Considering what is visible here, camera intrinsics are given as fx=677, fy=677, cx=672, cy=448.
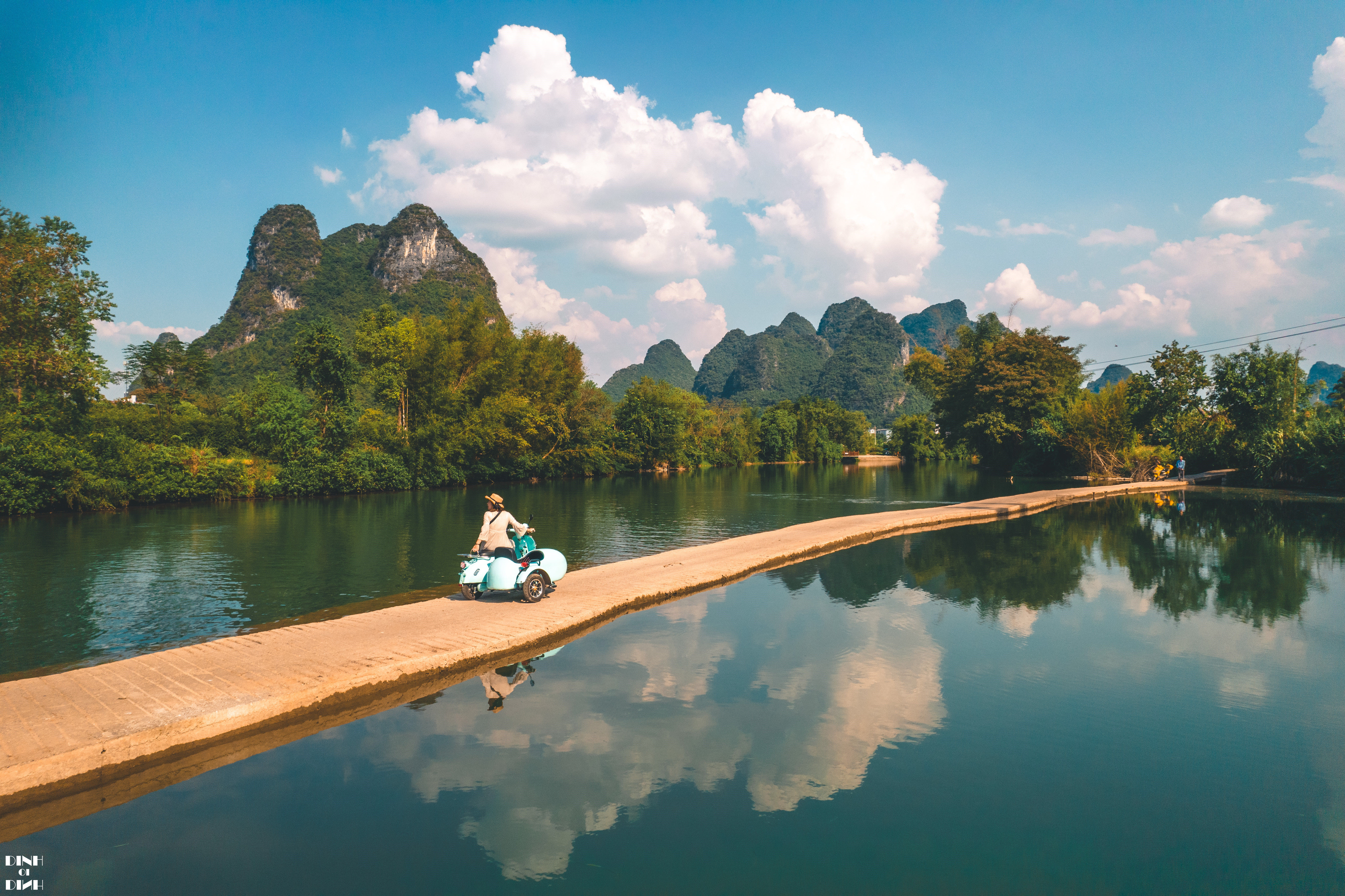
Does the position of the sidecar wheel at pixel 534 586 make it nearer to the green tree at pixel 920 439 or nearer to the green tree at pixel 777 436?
the green tree at pixel 777 436

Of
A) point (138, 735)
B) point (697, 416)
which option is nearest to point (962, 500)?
point (138, 735)

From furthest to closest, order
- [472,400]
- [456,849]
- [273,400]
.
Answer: [472,400] < [273,400] < [456,849]

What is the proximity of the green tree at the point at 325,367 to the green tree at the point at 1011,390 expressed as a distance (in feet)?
153

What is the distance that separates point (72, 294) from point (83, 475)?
662cm

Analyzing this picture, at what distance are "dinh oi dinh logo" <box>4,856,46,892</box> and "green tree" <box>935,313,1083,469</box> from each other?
184 feet

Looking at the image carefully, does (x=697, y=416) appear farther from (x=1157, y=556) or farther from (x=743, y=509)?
(x=1157, y=556)

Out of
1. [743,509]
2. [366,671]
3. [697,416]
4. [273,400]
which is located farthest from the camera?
[697,416]

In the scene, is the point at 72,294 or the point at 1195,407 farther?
the point at 1195,407

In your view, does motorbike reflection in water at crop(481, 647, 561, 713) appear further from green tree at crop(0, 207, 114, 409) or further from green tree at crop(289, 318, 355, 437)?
green tree at crop(289, 318, 355, 437)

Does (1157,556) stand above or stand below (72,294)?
below

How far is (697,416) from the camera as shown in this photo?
76.5 meters

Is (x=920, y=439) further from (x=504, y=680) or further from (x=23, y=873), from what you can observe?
(x=23, y=873)

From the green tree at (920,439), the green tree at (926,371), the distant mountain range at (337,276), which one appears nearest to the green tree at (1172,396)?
the green tree at (926,371)

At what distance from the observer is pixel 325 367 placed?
130ft
